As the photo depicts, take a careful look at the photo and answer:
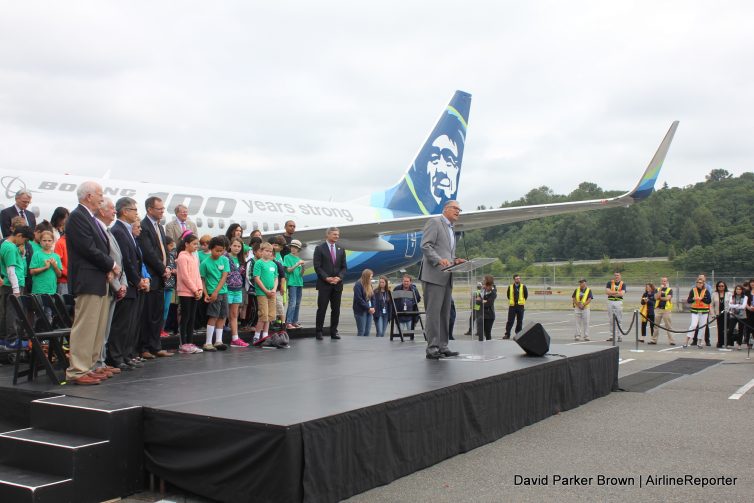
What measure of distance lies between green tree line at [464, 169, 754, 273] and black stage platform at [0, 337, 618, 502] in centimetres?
4819

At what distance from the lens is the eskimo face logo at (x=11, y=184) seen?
11.2 m

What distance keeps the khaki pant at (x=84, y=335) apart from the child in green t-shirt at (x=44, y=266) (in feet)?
7.31

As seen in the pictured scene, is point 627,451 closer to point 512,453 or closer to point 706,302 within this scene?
point 512,453

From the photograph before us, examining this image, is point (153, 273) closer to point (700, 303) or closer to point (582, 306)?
point (582, 306)

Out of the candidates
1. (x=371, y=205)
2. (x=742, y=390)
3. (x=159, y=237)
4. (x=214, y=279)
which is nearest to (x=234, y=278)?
(x=214, y=279)

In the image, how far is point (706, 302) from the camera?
13875 mm

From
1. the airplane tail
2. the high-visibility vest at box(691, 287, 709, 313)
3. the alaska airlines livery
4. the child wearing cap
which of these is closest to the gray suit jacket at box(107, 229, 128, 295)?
the child wearing cap

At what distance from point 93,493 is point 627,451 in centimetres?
375

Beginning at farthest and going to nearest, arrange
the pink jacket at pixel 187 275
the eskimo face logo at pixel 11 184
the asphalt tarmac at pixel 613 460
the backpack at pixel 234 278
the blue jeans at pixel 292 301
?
the eskimo face logo at pixel 11 184 < the blue jeans at pixel 292 301 < the backpack at pixel 234 278 < the pink jacket at pixel 187 275 < the asphalt tarmac at pixel 613 460

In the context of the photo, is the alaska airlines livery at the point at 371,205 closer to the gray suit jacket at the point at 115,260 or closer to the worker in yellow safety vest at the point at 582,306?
the worker in yellow safety vest at the point at 582,306

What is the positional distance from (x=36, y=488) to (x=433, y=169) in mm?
18533

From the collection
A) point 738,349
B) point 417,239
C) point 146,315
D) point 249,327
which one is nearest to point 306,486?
point 146,315

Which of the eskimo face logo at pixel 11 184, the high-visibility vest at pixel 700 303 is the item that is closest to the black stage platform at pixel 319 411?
the eskimo face logo at pixel 11 184

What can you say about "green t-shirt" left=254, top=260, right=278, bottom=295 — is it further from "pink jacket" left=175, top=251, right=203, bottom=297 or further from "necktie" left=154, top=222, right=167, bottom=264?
"necktie" left=154, top=222, right=167, bottom=264
